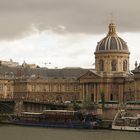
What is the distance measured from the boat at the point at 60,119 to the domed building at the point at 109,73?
24267mm

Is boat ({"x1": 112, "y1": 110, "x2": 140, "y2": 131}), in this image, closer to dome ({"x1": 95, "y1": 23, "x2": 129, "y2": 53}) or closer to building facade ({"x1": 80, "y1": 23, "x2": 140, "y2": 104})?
building facade ({"x1": 80, "y1": 23, "x2": 140, "y2": 104})

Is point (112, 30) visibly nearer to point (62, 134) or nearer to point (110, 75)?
point (110, 75)

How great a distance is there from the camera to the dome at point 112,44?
13812cm

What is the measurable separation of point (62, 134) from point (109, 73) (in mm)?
49672

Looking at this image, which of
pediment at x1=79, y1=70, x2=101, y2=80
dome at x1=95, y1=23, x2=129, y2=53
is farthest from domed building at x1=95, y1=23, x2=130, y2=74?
pediment at x1=79, y1=70, x2=101, y2=80

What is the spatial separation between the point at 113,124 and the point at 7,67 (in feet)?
215

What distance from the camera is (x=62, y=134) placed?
88250 mm

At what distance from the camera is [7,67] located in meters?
161

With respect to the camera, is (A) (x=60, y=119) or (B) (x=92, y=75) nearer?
(A) (x=60, y=119)

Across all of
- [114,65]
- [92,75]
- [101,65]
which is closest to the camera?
[92,75]

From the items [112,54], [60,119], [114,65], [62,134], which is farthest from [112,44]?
[62,134]

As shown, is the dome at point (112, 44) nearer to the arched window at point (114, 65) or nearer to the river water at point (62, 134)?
the arched window at point (114, 65)

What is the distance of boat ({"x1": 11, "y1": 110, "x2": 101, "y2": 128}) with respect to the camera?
102 meters

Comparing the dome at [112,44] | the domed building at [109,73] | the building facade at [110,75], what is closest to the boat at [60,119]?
the building facade at [110,75]
